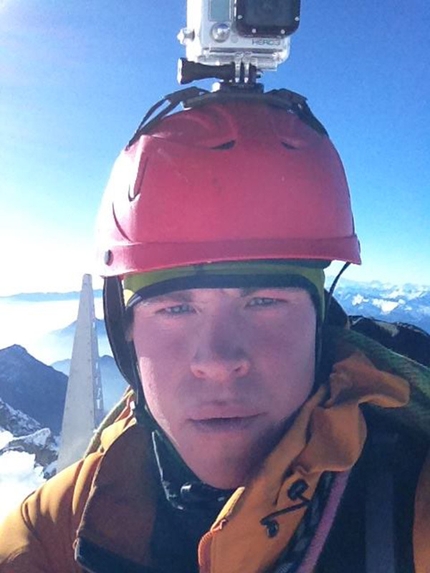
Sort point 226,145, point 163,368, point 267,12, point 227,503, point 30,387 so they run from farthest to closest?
point 30,387 → point 267,12 → point 226,145 → point 163,368 → point 227,503

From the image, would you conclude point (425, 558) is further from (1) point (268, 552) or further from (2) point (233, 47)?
(2) point (233, 47)

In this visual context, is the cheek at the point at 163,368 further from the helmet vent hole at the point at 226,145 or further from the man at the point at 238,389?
the helmet vent hole at the point at 226,145

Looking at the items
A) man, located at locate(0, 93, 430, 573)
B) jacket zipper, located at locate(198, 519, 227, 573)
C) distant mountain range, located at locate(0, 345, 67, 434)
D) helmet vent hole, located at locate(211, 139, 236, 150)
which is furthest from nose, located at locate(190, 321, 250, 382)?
distant mountain range, located at locate(0, 345, 67, 434)

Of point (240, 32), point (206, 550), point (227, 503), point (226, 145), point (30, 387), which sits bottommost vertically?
point (30, 387)

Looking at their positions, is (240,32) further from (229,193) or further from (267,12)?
(229,193)

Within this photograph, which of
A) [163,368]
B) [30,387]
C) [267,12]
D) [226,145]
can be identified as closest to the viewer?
[163,368]

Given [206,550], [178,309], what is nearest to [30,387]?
[178,309]

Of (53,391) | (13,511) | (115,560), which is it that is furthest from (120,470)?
(53,391)

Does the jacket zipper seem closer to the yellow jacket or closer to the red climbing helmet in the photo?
the yellow jacket
